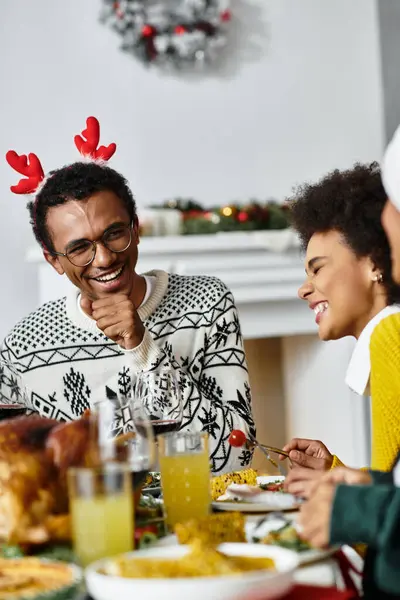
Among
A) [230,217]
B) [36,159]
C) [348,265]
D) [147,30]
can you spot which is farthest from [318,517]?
[147,30]

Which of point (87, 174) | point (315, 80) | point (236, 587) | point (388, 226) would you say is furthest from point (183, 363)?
point (315, 80)

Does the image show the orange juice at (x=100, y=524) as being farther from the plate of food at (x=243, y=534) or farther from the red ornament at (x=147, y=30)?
the red ornament at (x=147, y=30)

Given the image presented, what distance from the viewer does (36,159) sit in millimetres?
2033

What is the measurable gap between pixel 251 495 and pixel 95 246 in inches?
34.2

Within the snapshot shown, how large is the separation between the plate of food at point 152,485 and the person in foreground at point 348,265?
234mm

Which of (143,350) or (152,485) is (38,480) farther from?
(143,350)

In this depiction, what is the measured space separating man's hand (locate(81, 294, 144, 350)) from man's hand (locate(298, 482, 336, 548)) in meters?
0.95

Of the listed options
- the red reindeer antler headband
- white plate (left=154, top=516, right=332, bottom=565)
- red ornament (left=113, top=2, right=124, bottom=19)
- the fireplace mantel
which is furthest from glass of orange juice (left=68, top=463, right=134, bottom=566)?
red ornament (left=113, top=2, right=124, bottom=19)

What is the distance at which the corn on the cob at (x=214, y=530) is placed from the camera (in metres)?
1.00

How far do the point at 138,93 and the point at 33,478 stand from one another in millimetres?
3048

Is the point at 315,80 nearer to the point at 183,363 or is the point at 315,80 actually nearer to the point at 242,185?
the point at 242,185

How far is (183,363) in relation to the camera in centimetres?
203

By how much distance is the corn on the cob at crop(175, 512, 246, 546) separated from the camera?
39.4 inches

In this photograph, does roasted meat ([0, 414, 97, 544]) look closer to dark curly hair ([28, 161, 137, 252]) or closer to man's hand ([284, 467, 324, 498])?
man's hand ([284, 467, 324, 498])
